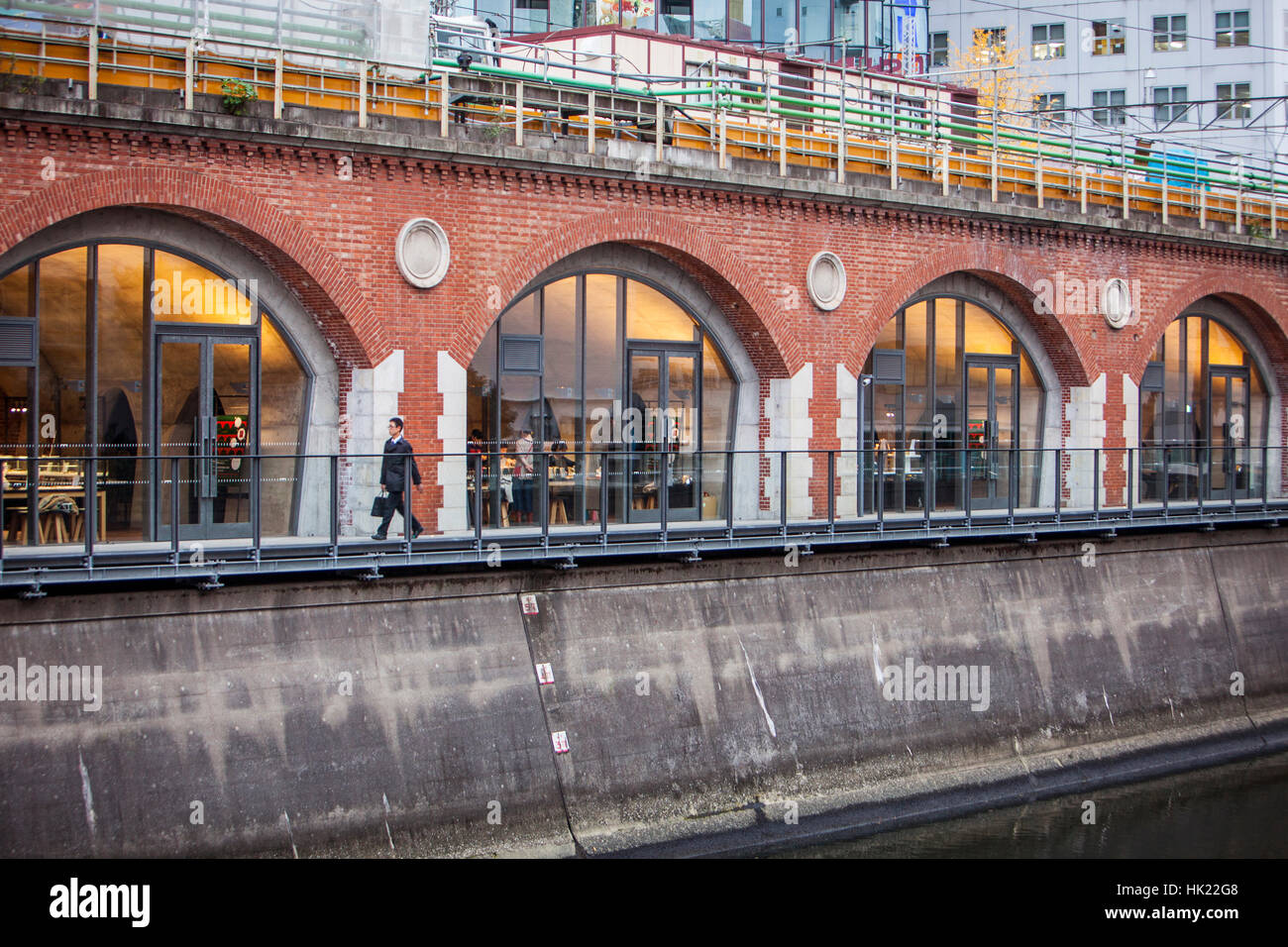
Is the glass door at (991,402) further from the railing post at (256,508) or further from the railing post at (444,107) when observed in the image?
the railing post at (256,508)

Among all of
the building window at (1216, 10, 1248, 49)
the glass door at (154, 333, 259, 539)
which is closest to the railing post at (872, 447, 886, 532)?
the glass door at (154, 333, 259, 539)

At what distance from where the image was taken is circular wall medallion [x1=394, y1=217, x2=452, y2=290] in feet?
56.1

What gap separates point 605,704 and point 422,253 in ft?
19.3

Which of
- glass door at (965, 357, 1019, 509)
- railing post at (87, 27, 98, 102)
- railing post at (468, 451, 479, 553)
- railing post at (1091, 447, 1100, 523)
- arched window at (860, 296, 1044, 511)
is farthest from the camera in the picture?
glass door at (965, 357, 1019, 509)

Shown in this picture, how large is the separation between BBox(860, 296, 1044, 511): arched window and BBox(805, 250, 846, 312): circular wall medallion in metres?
1.93

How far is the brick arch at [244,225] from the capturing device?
14.9 metres

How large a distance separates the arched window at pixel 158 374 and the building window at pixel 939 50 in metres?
46.3

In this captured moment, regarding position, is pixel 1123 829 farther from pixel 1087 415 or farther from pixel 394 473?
pixel 1087 415

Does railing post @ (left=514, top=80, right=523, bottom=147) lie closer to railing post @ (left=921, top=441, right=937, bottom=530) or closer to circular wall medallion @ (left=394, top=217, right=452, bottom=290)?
circular wall medallion @ (left=394, top=217, right=452, bottom=290)

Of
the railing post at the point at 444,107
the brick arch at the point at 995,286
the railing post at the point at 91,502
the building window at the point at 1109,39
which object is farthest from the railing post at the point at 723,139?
the building window at the point at 1109,39

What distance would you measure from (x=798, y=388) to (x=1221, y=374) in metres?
11.5
